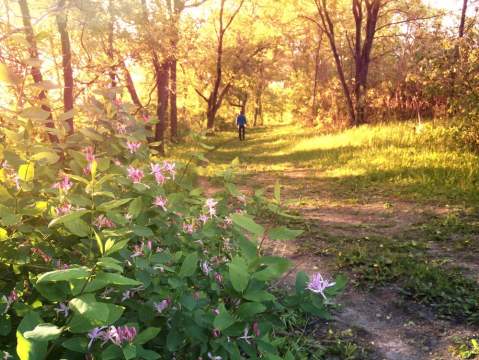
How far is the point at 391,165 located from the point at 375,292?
5.98 metres

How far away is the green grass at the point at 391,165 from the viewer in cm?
789

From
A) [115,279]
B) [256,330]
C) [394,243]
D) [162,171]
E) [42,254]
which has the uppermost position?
[162,171]

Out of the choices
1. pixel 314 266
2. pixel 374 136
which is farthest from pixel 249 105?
pixel 314 266

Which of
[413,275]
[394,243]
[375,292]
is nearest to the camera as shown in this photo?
[375,292]

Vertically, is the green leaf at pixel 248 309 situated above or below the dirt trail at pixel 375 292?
Answer: above

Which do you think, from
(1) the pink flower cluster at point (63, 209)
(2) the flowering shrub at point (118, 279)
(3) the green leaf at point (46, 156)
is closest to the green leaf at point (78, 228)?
(2) the flowering shrub at point (118, 279)

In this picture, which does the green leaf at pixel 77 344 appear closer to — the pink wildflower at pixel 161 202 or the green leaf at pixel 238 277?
the green leaf at pixel 238 277

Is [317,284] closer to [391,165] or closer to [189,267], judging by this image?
[189,267]

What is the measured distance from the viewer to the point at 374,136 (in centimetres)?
1355

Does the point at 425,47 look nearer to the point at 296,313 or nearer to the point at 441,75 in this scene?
the point at 441,75

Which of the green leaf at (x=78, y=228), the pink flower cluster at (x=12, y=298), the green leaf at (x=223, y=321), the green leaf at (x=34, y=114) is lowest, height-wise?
the green leaf at (x=223, y=321)

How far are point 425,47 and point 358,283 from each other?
8914 mm

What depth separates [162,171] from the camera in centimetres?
187

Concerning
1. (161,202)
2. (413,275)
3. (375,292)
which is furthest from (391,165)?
(161,202)
